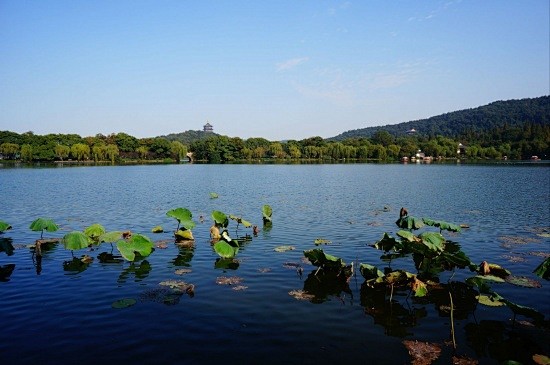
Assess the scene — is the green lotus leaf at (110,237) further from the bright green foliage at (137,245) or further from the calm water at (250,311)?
the bright green foliage at (137,245)

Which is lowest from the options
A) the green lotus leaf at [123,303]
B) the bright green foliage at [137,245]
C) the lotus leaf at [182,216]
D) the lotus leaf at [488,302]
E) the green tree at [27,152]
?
the lotus leaf at [488,302]

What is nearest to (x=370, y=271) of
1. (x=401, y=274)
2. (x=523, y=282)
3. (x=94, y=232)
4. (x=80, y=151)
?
(x=401, y=274)

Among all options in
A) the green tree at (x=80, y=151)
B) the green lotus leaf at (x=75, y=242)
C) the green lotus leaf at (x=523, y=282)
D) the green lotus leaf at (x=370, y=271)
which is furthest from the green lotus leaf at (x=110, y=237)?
the green tree at (x=80, y=151)

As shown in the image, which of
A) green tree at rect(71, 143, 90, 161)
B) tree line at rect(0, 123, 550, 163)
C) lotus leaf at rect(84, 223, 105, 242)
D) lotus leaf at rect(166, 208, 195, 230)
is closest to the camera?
lotus leaf at rect(84, 223, 105, 242)

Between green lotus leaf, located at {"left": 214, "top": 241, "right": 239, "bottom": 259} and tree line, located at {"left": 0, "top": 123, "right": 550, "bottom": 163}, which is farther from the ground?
tree line, located at {"left": 0, "top": 123, "right": 550, "bottom": 163}

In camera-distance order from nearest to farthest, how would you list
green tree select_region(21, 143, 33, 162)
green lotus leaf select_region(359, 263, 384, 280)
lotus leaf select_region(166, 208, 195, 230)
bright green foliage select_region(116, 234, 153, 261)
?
green lotus leaf select_region(359, 263, 384, 280)
bright green foliage select_region(116, 234, 153, 261)
lotus leaf select_region(166, 208, 195, 230)
green tree select_region(21, 143, 33, 162)

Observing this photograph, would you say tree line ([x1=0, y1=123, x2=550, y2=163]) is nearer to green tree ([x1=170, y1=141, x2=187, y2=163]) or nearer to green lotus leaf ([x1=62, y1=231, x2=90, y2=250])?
green tree ([x1=170, y1=141, x2=187, y2=163])

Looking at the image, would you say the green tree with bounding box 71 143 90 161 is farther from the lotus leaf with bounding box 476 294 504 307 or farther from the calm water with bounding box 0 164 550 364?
the lotus leaf with bounding box 476 294 504 307

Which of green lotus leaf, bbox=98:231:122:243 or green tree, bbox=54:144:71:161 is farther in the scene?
green tree, bbox=54:144:71:161

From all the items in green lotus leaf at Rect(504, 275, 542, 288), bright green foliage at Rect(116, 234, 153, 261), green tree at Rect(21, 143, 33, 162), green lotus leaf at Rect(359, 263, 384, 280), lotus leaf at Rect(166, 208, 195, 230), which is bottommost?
green lotus leaf at Rect(504, 275, 542, 288)

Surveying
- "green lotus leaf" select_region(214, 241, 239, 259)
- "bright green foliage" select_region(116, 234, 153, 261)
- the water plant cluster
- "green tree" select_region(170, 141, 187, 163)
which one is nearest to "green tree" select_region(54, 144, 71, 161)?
"green tree" select_region(170, 141, 187, 163)

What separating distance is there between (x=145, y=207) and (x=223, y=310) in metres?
25.6

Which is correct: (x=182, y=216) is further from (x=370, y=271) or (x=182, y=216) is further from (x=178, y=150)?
(x=178, y=150)

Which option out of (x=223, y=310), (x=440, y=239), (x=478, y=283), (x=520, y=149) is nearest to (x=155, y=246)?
(x=223, y=310)
